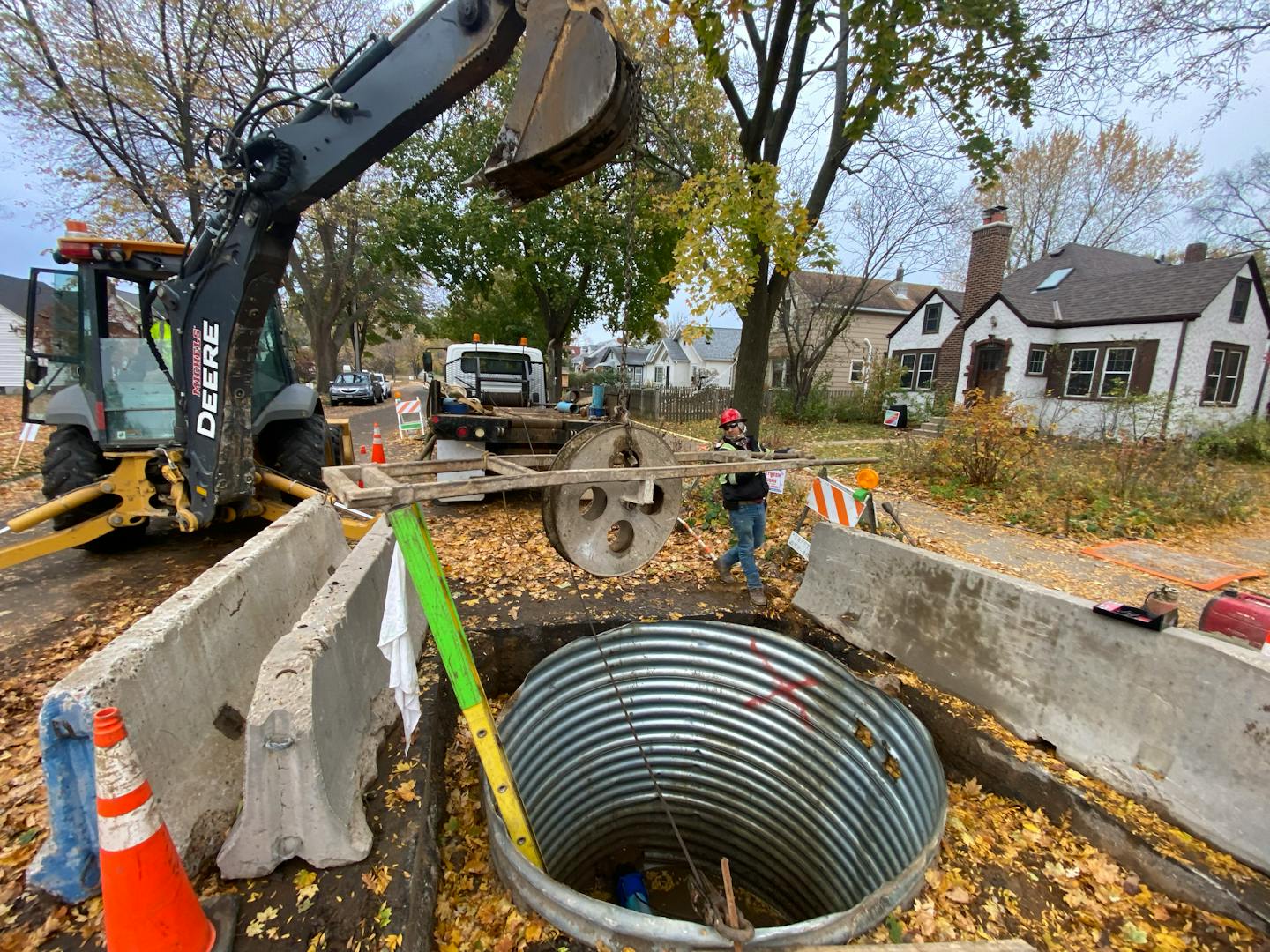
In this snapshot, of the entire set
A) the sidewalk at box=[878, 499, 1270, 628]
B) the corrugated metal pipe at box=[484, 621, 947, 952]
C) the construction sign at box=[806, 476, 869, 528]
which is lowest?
the corrugated metal pipe at box=[484, 621, 947, 952]

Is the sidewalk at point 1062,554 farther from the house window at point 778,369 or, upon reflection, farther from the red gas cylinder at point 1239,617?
the house window at point 778,369

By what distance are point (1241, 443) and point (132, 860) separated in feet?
65.3

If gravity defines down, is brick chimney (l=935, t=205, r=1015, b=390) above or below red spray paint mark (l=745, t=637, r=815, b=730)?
above

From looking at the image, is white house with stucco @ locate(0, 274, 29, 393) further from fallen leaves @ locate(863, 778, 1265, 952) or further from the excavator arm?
fallen leaves @ locate(863, 778, 1265, 952)

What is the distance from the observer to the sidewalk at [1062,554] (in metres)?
5.33

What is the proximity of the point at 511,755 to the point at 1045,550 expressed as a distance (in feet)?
21.0

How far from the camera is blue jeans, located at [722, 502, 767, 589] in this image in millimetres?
4895

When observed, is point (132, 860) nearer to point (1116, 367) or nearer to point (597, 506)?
point (597, 506)

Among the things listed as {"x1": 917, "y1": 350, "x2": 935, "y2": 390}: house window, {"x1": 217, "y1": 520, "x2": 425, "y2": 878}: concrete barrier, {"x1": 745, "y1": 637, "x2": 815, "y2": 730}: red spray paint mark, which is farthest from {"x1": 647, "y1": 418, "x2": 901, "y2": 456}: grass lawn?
{"x1": 217, "y1": 520, "x2": 425, "y2": 878}: concrete barrier

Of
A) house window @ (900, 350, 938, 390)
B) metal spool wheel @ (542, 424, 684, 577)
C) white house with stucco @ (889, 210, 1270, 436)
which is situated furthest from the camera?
house window @ (900, 350, 938, 390)

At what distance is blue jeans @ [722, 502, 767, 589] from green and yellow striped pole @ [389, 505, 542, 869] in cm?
286

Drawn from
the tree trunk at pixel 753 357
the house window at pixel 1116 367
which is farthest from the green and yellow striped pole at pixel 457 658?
the house window at pixel 1116 367

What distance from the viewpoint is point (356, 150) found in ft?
12.6

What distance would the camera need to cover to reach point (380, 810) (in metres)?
2.45
